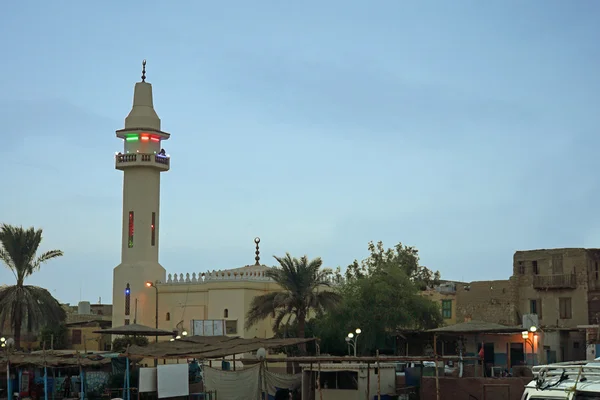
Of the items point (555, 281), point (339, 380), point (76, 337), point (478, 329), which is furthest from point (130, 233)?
point (339, 380)

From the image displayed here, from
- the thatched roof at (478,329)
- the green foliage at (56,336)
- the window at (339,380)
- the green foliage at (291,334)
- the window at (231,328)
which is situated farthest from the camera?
the green foliage at (56,336)

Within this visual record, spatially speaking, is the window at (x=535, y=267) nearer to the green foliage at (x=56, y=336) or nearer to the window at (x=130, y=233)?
the window at (x=130, y=233)

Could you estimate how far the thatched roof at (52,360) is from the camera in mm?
30453

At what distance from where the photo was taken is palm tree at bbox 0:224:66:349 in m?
43.4

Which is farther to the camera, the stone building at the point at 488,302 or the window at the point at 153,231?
the window at the point at 153,231

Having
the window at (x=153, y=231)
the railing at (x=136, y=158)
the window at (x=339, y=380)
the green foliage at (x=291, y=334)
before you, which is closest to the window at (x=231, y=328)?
the green foliage at (x=291, y=334)

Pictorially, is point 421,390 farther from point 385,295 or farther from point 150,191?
point 150,191

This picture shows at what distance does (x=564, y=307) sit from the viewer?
4472cm

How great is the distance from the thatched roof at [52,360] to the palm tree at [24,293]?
37.5 feet

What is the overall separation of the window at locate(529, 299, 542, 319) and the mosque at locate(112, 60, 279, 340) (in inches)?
491

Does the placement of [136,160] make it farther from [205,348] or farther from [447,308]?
[205,348]

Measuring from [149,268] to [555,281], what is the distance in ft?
67.9

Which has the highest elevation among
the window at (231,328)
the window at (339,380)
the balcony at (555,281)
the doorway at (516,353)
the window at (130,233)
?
the window at (130,233)

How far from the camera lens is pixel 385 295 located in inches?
1644
